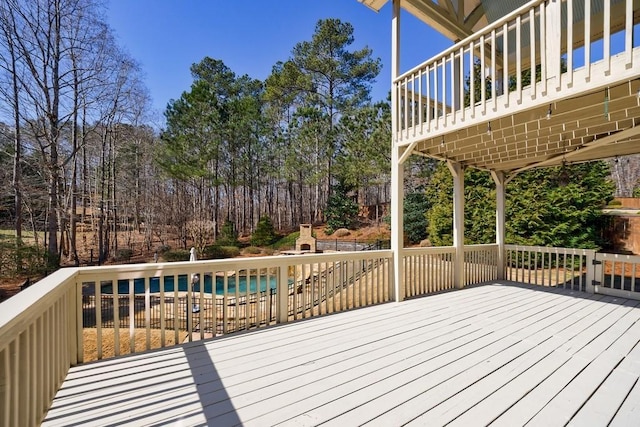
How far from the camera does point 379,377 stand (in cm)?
213

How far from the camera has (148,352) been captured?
2592mm

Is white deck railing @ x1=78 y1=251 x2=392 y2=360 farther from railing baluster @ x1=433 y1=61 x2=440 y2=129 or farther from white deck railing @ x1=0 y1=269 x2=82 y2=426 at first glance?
railing baluster @ x1=433 y1=61 x2=440 y2=129

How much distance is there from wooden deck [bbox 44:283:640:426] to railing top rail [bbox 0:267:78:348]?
0.69 m

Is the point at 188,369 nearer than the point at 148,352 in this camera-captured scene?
Yes

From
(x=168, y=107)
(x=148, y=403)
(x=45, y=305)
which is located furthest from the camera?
(x=168, y=107)

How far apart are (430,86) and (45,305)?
437 cm

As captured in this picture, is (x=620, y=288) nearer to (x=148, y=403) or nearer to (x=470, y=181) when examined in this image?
(x=470, y=181)

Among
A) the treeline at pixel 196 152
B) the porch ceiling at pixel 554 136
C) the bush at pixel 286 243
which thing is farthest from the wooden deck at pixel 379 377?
the bush at pixel 286 243

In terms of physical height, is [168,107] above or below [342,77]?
below

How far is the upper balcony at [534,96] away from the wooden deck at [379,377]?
2.20 metres

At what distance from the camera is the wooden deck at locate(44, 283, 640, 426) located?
1.71 metres

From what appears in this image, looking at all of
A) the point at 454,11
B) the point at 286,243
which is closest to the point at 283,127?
the point at 286,243

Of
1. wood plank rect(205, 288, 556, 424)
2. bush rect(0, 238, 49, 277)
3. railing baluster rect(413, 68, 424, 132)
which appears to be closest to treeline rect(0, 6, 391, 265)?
bush rect(0, 238, 49, 277)

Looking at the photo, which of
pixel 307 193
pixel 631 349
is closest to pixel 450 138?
pixel 631 349
